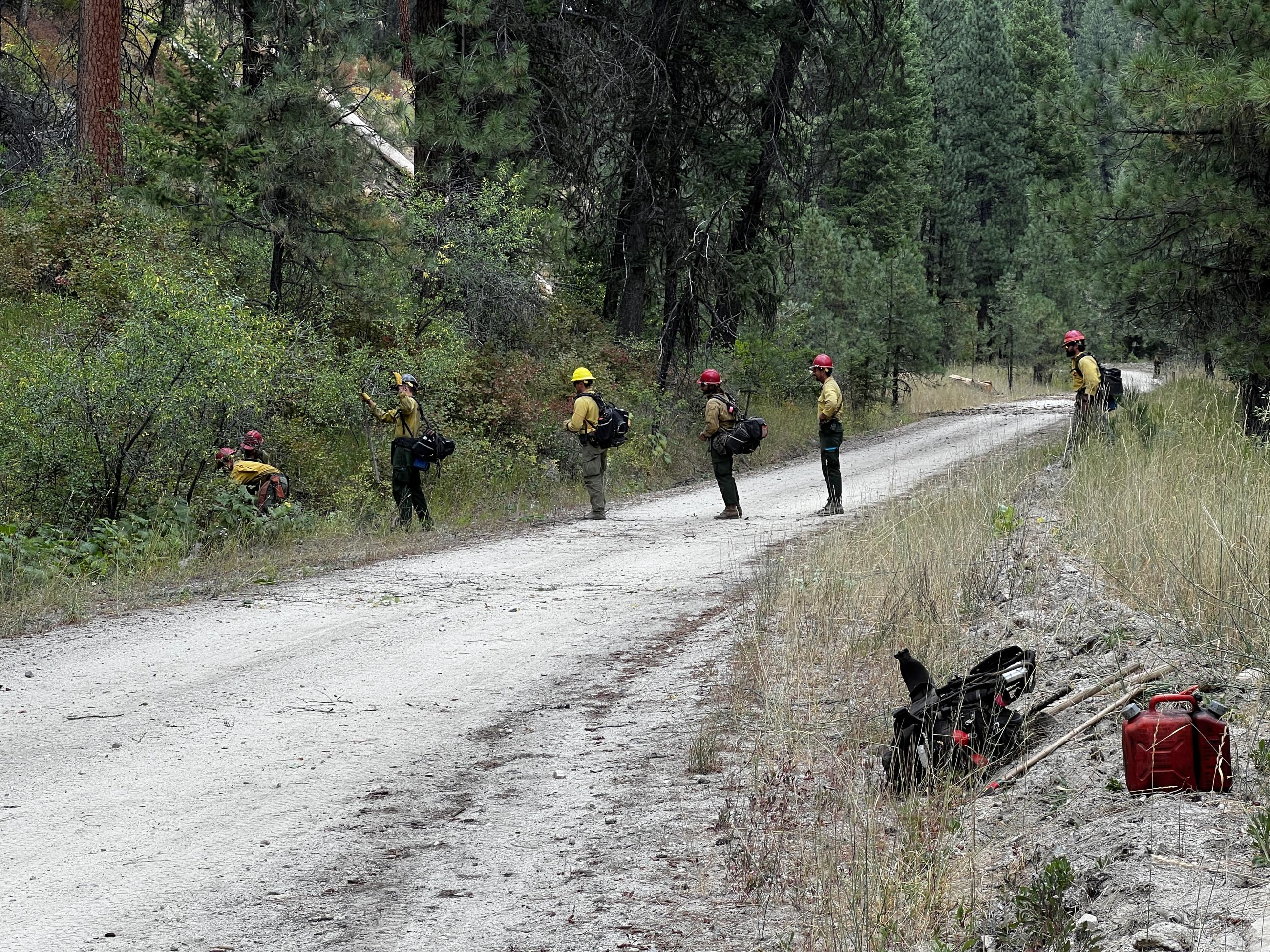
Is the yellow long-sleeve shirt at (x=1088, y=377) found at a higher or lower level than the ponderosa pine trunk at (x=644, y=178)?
lower

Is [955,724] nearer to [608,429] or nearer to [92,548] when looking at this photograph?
[92,548]

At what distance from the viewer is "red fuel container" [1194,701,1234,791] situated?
169 inches

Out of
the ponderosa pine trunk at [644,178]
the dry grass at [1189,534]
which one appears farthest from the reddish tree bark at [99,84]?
the dry grass at [1189,534]

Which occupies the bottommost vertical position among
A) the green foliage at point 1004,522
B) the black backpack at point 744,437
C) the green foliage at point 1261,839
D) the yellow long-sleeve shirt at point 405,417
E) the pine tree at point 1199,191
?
the green foliage at point 1261,839

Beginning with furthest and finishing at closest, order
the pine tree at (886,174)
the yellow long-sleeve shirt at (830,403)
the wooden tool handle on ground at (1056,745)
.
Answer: the pine tree at (886,174) < the yellow long-sleeve shirt at (830,403) < the wooden tool handle on ground at (1056,745)

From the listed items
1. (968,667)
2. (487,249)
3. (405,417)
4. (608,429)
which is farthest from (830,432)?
(968,667)

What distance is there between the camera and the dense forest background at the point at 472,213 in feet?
45.1

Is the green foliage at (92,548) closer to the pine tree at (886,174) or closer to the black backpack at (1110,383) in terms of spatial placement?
the black backpack at (1110,383)

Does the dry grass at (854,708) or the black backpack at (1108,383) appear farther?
the black backpack at (1108,383)

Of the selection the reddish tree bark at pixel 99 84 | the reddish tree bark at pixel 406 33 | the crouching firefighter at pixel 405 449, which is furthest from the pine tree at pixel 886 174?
the crouching firefighter at pixel 405 449

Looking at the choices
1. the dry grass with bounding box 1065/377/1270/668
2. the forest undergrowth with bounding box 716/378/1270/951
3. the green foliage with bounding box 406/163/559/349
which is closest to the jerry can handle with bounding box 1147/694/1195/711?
the forest undergrowth with bounding box 716/378/1270/951

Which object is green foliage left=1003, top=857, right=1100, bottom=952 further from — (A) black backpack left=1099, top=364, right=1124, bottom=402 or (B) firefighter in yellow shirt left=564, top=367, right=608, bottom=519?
(A) black backpack left=1099, top=364, right=1124, bottom=402

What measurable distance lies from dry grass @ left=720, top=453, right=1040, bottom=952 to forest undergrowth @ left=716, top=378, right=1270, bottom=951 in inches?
0.6

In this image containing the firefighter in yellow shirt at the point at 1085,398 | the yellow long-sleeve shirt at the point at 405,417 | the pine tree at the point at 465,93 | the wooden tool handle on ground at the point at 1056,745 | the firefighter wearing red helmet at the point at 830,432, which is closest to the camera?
the wooden tool handle on ground at the point at 1056,745
